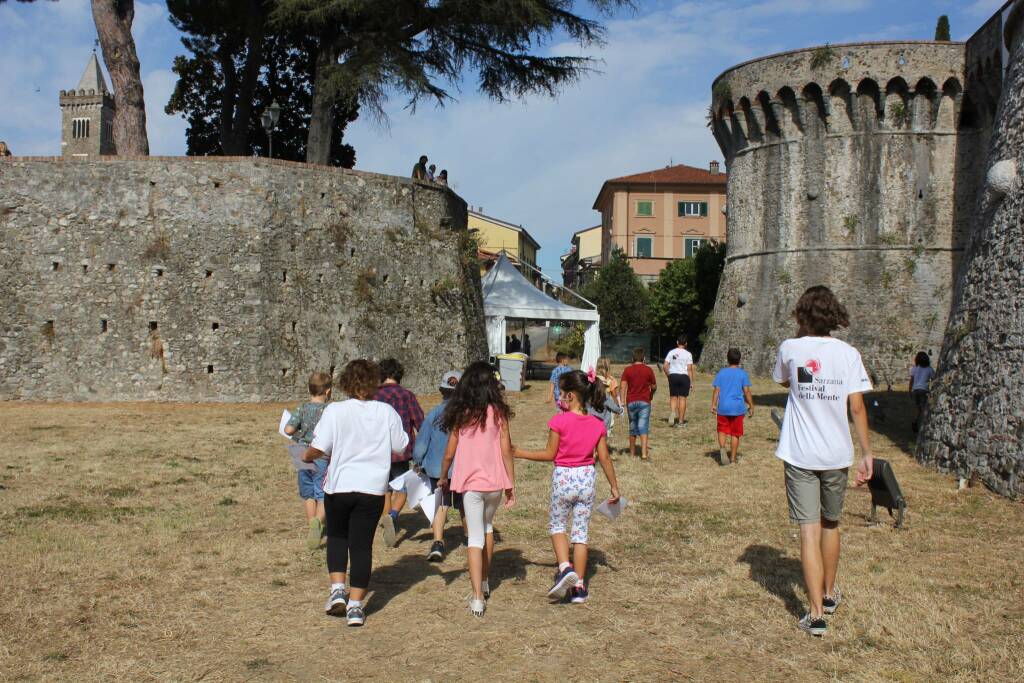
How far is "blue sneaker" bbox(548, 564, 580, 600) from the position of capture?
5.61 metres

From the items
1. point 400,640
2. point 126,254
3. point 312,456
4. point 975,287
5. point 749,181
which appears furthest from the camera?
point 749,181

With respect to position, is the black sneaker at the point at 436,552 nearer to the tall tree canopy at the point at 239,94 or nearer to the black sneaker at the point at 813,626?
the black sneaker at the point at 813,626

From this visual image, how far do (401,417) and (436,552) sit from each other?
1.24 metres

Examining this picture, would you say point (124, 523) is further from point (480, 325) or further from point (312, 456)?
point (480, 325)

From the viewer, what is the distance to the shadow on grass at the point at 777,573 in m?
5.72

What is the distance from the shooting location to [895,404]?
68.1ft

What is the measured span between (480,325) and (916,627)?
19338mm

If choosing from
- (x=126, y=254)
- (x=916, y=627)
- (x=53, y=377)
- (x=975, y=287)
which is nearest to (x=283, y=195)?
(x=126, y=254)

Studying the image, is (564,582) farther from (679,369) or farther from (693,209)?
(693,209)

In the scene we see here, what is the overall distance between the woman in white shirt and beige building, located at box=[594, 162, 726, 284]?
194ft

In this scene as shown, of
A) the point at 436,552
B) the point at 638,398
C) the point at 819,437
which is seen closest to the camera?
the point at 819,437

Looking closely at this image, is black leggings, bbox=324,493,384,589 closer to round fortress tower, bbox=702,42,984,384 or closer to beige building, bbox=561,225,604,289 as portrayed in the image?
round fortress tower, bbox=702,42,984,384

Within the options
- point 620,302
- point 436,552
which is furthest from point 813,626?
point 620,302

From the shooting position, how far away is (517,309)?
81.1 feet
